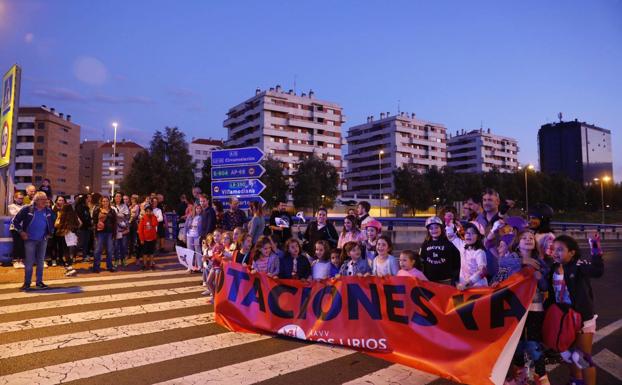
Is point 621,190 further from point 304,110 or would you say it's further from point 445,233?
point 445,233

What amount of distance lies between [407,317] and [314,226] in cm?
427

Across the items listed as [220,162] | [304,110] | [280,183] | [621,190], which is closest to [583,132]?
[621,190]

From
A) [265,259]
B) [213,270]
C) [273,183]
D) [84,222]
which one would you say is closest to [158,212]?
[84,222]

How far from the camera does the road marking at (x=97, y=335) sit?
5.34 m

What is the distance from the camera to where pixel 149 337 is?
588cm

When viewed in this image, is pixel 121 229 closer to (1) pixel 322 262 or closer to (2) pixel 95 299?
(2) pixel 95 299

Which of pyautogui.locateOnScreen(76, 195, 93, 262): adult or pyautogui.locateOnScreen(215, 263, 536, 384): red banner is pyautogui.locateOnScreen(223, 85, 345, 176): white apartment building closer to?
pyautogui.locateOnScreen(76, 195, 93, 262): adult

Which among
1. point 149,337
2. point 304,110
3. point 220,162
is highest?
point 304,110

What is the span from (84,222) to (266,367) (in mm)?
9504

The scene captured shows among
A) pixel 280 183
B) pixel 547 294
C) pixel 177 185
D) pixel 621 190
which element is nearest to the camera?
pixel 547 294

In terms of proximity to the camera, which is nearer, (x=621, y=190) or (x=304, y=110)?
(x=304, y=110)

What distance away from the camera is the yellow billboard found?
13899mm

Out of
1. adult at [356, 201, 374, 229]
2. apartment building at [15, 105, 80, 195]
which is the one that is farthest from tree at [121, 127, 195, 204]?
apartment building at [15, 105, 80, 195]

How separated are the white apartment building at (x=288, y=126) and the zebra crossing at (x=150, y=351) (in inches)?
3126
